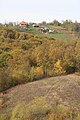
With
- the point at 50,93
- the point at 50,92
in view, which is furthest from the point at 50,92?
the point at 50,93

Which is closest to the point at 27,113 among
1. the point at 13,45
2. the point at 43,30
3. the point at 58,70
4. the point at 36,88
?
the point at 36,88

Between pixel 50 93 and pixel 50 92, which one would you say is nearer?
pixel 50 93

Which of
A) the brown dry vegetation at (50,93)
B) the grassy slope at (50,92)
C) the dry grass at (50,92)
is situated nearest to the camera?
the brown dry vegetation at (50,93)

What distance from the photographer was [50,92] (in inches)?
1272

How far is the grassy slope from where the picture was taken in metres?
29.5

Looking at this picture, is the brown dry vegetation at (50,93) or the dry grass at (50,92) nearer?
the brown dry vegetation at (50,93)

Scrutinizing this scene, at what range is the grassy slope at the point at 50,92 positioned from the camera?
29481 millimetres

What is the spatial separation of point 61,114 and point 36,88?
34.9 ft

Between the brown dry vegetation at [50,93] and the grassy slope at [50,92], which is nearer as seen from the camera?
the brown dry vegetation at [50,93]

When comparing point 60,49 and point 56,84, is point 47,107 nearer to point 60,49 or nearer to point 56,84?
point 56,84

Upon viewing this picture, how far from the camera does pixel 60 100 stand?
29500mm

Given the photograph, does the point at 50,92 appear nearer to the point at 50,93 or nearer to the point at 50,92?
the point at 50,92

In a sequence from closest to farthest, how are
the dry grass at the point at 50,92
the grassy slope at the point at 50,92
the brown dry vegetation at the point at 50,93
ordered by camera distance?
the brown dry vegetation at the point at 50,93 → the dry grass at the point at 50,92 → the grassy slope at the point at 50,92

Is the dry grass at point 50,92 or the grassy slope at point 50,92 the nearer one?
the dry grass at point 50,92
